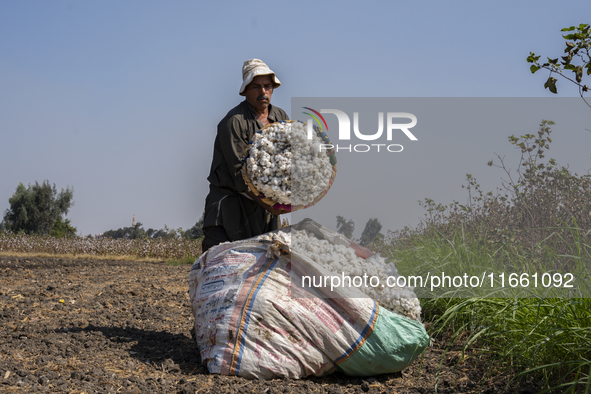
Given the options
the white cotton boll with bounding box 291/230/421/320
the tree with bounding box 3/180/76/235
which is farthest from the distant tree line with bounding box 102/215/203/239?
the white cotton boll with bounding box 291/230/421/320

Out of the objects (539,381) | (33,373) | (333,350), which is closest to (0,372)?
(33,373)

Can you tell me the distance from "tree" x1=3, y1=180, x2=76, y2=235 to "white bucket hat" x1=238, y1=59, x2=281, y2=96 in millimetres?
23192

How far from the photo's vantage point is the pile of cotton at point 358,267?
249 cm

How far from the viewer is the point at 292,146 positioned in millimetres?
Result: 2910

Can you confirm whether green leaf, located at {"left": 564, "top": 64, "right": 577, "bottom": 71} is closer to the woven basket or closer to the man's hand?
the woven basket

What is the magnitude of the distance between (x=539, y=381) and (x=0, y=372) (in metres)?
2.53

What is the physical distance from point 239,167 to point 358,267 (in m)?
0.99

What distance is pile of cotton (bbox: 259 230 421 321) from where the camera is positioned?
8.18 ft

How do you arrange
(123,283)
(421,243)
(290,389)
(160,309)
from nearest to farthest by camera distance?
(290,389)
(160,309)
(421,243)
(123,283)

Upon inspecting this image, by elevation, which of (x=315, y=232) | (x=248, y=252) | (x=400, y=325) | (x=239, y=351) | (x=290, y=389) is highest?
(x=315, y=232)

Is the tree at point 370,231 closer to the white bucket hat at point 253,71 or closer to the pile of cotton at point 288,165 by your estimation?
the pile of cotton at point 288,165

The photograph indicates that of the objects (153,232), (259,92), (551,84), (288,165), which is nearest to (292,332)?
(288,165)

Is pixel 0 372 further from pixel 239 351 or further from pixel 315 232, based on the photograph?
pixel 315 232

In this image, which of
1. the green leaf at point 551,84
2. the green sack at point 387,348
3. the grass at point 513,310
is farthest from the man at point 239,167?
the green leaf at point 551,84
